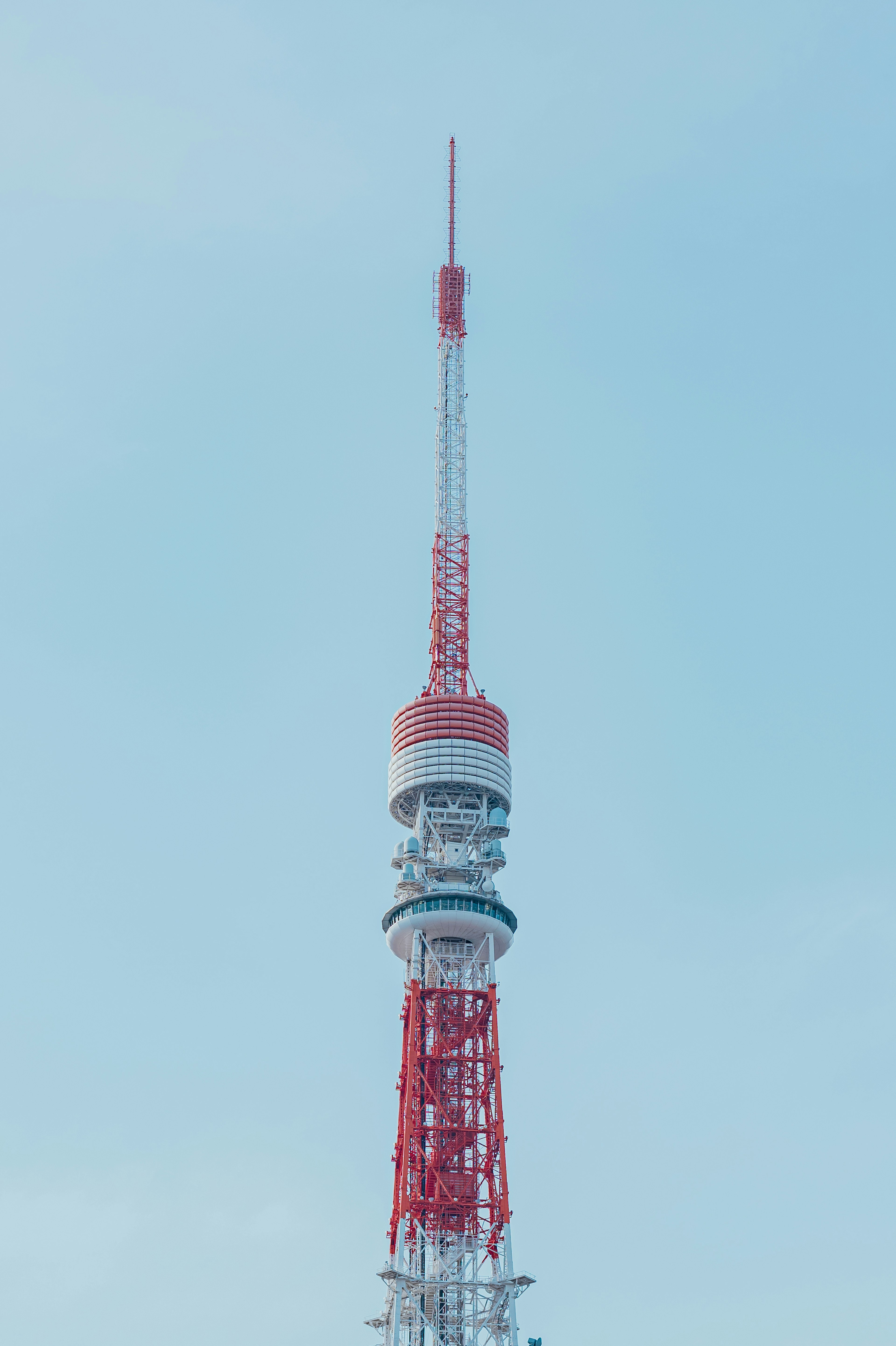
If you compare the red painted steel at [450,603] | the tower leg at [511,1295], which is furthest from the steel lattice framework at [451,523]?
the tower leg at [511,1295]

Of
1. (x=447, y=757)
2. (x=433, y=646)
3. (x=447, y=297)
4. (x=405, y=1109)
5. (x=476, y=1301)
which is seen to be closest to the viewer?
(x=476, y=1301)

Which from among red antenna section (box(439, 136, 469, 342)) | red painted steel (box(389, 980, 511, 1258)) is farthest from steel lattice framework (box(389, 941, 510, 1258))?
red antenna section (box(439, 136, 469, 342))

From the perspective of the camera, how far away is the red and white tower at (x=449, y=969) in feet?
468

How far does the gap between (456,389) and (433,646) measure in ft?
94.3

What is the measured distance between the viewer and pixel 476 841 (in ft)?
540

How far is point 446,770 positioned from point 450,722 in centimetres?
495

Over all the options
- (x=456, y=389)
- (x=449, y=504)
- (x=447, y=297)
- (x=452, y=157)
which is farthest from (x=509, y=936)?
(x=452, y=157)

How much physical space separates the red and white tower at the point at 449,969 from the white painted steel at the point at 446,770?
156 millimetres

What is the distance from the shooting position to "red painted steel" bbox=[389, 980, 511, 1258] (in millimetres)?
146000

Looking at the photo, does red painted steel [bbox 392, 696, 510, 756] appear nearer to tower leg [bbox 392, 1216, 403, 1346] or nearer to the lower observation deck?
the lower observation deck

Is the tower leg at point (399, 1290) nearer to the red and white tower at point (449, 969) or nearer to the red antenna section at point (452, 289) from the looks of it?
the red and white tower at point (449, 969)

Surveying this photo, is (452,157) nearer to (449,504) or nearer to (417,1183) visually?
(449,504)

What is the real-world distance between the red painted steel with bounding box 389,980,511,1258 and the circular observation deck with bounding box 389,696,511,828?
18.9m

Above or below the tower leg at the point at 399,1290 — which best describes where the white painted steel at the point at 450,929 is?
above
